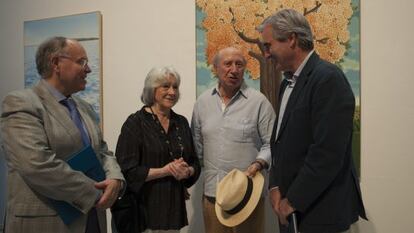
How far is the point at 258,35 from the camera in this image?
2672mm

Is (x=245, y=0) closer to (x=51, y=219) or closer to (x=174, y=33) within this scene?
(x=174, y=33)

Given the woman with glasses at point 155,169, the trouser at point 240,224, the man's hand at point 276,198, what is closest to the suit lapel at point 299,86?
the man's hand at point 276,198

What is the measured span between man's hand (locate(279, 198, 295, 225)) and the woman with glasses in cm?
64

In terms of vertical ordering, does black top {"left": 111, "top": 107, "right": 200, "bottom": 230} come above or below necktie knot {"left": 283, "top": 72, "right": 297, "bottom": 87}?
below

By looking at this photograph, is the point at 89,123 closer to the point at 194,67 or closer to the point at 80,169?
the point at 80,169

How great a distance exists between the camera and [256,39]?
8.77 ft

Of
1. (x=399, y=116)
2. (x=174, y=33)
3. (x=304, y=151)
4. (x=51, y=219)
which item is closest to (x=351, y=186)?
(x=304, y=151)

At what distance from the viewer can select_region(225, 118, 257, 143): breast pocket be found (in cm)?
222

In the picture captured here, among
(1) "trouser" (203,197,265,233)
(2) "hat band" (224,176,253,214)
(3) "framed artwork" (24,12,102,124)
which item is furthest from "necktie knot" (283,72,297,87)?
(3) "framed artwork" (24,12,102,124)

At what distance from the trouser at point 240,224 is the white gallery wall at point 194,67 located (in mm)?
506

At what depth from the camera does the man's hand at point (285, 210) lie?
151cm

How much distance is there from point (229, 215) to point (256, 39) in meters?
1.27

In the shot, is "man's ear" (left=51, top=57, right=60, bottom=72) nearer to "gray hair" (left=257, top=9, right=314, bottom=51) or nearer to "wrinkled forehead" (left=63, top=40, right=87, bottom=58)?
"wrinkled forehead" (left=63, top=40, right=87, bottom=58)

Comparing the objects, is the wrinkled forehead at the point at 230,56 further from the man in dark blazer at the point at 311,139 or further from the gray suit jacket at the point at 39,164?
the gray suit jacket at the point at 39,164
